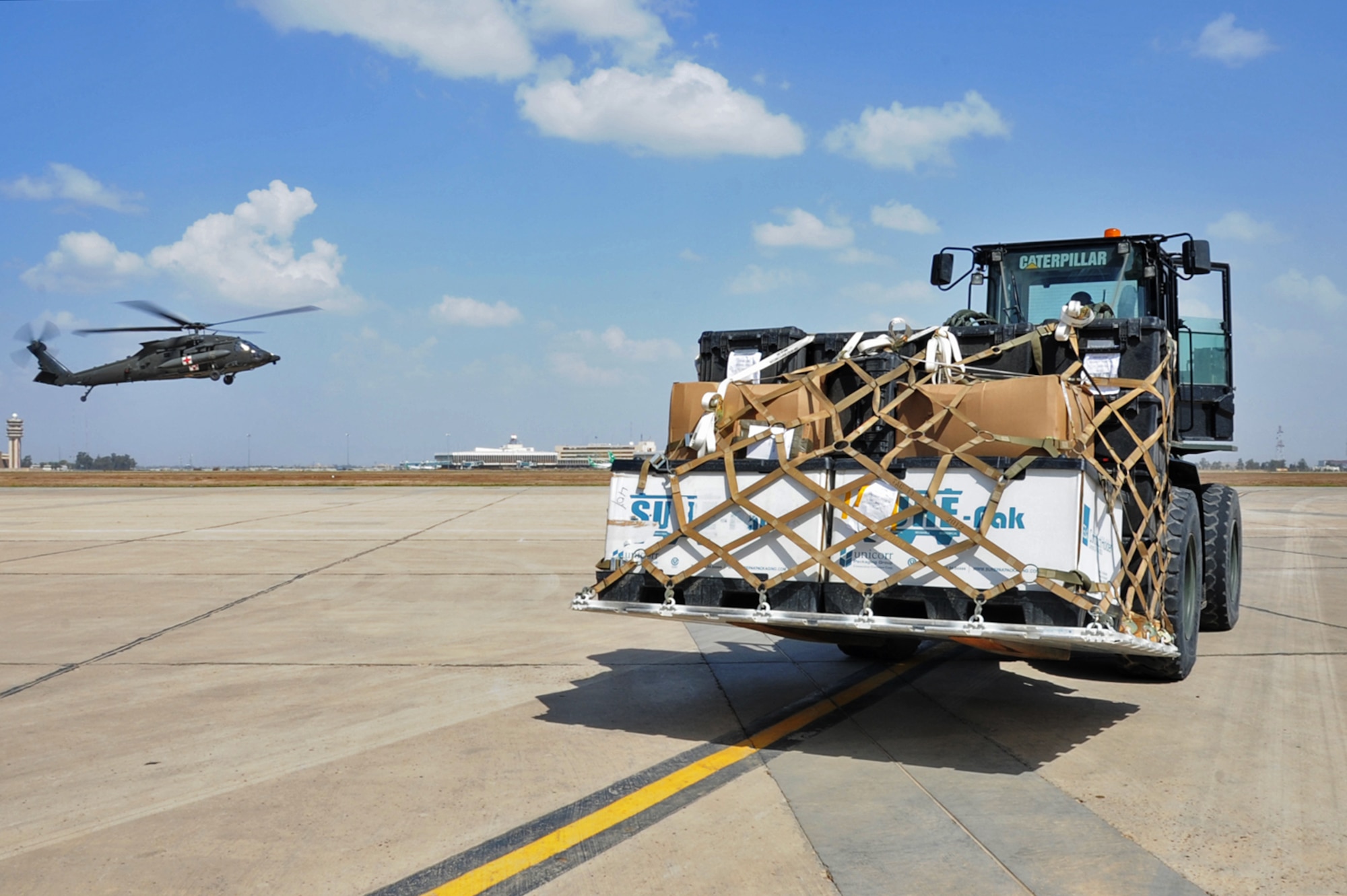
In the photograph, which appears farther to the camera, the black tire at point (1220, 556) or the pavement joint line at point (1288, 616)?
the pavement joint line at point (1288, 616)

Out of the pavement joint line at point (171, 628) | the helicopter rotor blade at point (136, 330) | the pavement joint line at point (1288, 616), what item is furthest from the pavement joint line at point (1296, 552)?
the helicopter rotor blade at point (136, 330)

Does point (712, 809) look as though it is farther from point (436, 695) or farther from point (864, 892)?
point (436, 695)

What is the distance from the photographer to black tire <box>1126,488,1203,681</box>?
19.7 ft

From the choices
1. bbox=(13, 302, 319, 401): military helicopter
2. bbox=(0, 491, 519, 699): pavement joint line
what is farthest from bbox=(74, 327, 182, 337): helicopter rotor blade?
bbox=(0, 491, 519, 699): pavement joint line

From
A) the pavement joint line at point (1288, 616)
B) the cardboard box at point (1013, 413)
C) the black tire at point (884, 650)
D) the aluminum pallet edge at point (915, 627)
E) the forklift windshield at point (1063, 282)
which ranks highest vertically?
the forklift windshield at point (1063, 282)

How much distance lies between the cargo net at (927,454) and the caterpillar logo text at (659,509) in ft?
0.11

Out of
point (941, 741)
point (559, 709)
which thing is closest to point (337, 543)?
point (559, 709)

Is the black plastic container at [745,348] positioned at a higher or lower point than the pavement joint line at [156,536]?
higher

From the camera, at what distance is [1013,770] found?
16.3 ft

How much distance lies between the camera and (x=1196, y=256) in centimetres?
826

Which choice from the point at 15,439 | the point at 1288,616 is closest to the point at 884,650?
the point at 1288,616

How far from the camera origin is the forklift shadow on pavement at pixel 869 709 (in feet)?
17.6

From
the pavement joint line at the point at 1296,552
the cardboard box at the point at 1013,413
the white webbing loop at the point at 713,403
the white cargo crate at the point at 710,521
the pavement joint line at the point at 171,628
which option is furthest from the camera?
the pavement joint line at the point at 1296,552

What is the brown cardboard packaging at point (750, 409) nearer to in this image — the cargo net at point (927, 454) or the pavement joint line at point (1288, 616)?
the cargo net at point (927, 454)
